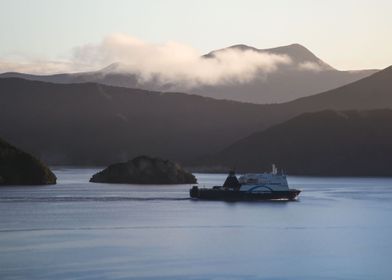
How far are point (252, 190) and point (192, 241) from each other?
49342 millimetres

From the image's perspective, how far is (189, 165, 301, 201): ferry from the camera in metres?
108

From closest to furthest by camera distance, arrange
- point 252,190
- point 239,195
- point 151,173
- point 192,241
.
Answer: point 192,241 → point 252,190 → point 239,195 → point 151,173

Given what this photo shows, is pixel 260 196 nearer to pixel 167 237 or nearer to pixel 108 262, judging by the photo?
pixel 167 237

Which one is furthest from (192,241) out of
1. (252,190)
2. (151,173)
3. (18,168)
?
(151,173)

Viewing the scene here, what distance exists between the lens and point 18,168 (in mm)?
157000

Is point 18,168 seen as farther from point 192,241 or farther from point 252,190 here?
point 192,241

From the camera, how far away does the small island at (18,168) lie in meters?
155

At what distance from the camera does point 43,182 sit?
160 metres

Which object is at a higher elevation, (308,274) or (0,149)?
(0,149)

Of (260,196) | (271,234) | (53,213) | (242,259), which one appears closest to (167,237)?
(271,234)

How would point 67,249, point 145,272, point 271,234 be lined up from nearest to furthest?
point 145,272, point 67,249, point 271,234

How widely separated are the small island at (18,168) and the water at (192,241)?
2212 inches

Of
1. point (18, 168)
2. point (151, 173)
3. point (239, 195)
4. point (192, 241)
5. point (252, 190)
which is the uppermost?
point (18, 168)

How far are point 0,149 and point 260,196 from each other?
61.6 metres
